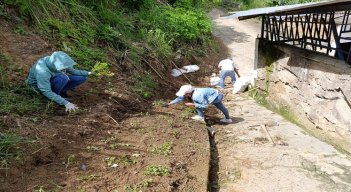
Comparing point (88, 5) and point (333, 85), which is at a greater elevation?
point (88, 5)

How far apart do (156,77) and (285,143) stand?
4.14 metres

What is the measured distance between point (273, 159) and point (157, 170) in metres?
2.27

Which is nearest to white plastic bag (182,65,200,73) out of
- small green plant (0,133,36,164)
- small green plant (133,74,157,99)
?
small green plant (133,74,157,99)

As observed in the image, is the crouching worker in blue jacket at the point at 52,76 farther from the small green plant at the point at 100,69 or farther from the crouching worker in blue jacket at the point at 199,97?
the crouching worker in blue jacket at the point at 199,97

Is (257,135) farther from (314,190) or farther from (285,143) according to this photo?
(314,190)

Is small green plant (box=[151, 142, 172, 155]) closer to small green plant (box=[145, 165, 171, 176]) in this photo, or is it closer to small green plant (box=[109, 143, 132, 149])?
small green plant (box=[109, 143, 132, 149])

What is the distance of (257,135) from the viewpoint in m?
6.56

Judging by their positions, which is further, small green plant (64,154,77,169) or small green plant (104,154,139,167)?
small green plant (104,154,139,167)

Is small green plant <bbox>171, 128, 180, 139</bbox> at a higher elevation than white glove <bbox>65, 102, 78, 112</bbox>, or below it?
below

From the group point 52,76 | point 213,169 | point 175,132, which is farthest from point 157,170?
point 52,76

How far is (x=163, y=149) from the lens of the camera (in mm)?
4992

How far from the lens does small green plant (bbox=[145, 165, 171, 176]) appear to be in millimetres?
4227

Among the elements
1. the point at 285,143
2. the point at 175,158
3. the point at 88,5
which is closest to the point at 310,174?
the point at 285,143

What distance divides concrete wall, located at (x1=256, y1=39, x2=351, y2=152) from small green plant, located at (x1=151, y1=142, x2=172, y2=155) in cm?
313
